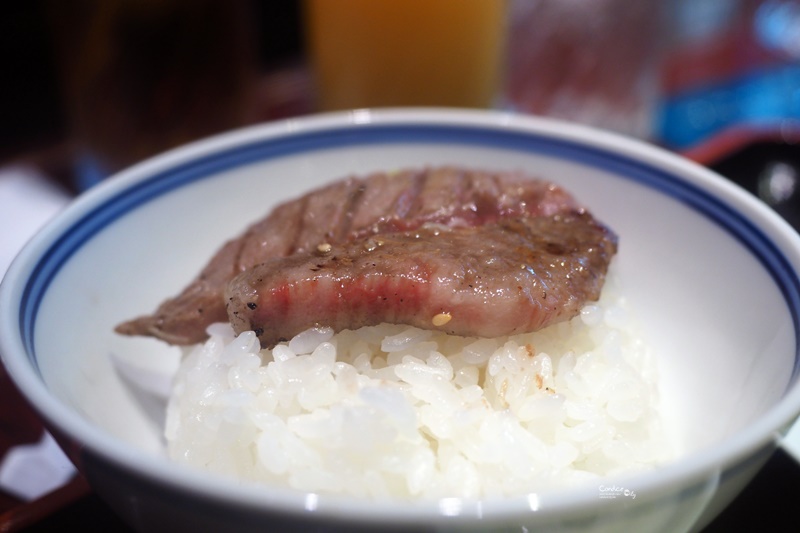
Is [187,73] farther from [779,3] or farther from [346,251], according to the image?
[779,3]

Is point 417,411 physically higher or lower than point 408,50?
lower

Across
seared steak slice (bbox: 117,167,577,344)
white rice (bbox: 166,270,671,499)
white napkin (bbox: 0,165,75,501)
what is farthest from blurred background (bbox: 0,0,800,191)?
white rice (bbox: 166,270,671,499)

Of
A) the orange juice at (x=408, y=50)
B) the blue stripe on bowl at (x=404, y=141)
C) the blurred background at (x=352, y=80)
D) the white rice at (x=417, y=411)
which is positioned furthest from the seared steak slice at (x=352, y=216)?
the orange juice at (x=408, y=50)

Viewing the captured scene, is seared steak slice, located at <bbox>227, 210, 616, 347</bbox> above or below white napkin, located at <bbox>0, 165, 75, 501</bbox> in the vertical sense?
above

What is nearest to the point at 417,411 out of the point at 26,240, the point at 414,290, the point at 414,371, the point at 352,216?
the point at 414,371

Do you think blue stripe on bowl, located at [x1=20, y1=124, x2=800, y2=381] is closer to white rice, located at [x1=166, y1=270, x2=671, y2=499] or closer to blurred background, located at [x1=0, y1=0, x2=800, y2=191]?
white rice, located at [x1=166, y1=270, x2=671, y2=499]

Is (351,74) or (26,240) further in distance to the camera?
(351,74)

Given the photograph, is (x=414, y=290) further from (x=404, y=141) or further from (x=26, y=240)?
(x=26, y=240)
